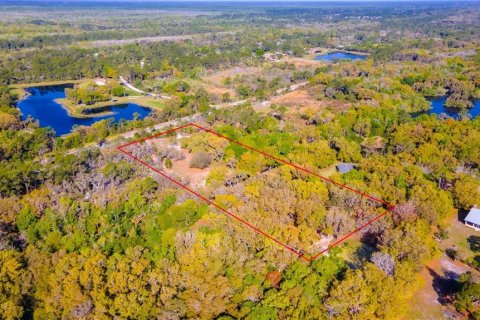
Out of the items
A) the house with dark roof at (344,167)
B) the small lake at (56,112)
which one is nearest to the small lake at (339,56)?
the small lake at (56,112)

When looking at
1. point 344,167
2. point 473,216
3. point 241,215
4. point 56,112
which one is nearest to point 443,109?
point 344,167

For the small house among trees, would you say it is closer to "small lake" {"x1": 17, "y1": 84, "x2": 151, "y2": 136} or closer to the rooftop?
the rooftop

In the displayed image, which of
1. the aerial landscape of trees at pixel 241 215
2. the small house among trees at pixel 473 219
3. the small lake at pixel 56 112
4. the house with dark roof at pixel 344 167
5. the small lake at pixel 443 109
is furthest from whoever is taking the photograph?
the small lake at pixel 443 109

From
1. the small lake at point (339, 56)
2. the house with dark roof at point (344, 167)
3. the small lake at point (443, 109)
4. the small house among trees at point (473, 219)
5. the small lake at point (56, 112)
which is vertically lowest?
the small lake at point (339, 56)

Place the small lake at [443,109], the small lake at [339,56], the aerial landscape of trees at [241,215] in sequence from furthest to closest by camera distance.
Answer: the small lake at [339,56]
the small lake at [443,109]
the aerial landscape of trees at [241,215]

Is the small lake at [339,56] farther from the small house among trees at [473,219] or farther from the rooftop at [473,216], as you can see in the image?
the small house among trees at [473,219]

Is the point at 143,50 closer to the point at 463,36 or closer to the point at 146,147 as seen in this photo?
the point at 146,147
